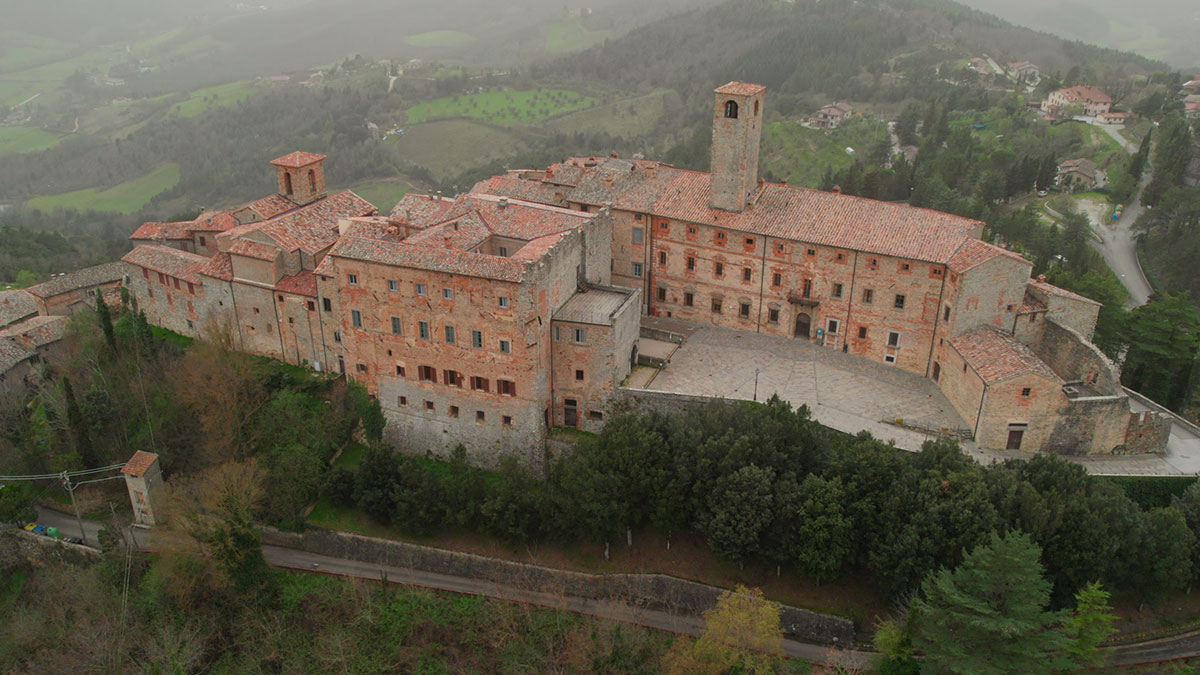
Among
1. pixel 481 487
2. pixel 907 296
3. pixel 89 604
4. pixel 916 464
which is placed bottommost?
pixel 89 604

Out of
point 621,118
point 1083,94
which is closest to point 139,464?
point 621,118

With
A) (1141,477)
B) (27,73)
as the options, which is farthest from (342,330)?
(27,73)

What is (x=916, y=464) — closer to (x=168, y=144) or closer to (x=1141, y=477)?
(x=1141, y=477)

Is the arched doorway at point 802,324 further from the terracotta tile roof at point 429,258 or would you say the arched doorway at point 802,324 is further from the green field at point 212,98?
the green field at point 212,98

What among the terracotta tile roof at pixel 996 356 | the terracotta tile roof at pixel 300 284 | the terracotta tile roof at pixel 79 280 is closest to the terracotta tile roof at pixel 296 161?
the terracotta tile roof at pixel 300 284

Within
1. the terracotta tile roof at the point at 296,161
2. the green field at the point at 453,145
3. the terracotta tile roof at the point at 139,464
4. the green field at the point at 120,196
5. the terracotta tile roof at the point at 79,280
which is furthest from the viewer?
the green field at the point at 120,196

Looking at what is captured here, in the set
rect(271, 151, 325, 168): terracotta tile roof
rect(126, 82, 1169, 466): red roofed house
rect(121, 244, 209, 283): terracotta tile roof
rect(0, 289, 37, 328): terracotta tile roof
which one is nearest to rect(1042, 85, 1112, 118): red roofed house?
rect(126, 82, 1169, 466): red roofed house
